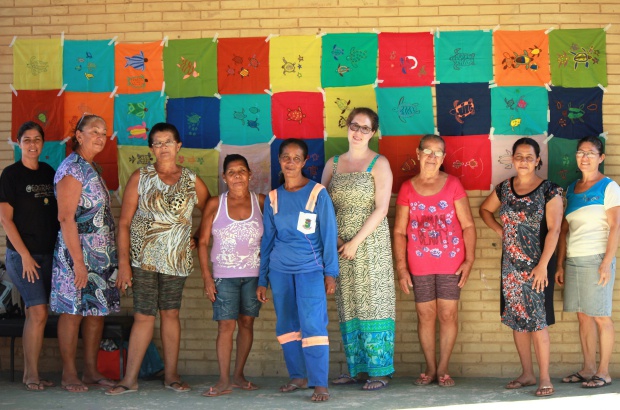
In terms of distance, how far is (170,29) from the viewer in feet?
21.7

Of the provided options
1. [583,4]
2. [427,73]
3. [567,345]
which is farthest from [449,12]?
[567,345]

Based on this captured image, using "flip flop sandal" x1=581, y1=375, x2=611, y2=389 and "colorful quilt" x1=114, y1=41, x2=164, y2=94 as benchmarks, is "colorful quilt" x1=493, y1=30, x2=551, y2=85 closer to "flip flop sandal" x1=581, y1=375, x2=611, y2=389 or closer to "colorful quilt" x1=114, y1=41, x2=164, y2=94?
"flip flop sandal" x1=581, y1=375, x2=611, y2=389

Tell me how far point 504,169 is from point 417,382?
6.26ft

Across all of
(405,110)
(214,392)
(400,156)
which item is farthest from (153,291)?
(405,110)

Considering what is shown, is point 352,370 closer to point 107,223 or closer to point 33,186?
point 107,223

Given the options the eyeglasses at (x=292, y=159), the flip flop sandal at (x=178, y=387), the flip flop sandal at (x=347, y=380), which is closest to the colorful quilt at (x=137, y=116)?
the eyeglasses at (x=292, y=159)

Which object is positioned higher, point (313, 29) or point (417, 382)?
point (313, 29)

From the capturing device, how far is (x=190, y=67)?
6.58 meters

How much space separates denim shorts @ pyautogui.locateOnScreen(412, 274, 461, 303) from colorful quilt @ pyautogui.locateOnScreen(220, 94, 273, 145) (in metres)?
1.78

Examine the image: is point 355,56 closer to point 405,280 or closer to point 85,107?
point 405,280

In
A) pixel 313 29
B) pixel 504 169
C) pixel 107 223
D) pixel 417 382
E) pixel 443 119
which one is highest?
pixel 313 29

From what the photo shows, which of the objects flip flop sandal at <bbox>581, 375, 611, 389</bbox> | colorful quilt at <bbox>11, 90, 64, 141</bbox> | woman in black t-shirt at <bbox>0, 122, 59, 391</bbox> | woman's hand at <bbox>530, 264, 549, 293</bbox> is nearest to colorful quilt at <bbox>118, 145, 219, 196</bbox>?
colorful quilt at <bbox>11, 90, 64, 141</bbox>

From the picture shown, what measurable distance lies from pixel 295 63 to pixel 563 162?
7.89 ft

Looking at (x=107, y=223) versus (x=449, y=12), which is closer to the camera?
(x=107, y=223)
